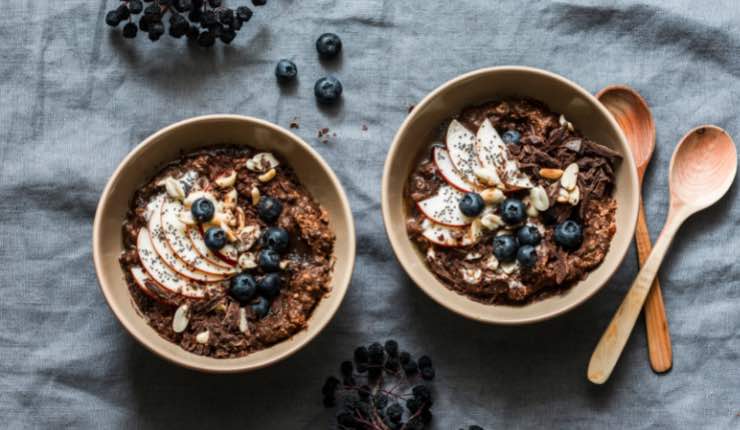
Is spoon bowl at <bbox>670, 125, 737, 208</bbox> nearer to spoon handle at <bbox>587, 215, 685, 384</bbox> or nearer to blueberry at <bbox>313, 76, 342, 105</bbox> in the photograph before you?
spoon handle at <bbox>587, 215, 685, 384</bbox>

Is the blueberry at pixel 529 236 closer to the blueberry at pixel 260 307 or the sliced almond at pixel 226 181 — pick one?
the blueberry at pixel 260 307

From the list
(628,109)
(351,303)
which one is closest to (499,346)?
(351,303)

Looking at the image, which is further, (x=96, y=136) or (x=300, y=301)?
(x=96, y=136)

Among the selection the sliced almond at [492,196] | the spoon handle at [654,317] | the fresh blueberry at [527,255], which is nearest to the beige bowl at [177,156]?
the sliced almond at [492,196]

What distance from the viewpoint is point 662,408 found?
11.0 feet

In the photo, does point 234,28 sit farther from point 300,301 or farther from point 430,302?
point 430,302

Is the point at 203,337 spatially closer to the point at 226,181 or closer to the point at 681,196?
the point at 226,181

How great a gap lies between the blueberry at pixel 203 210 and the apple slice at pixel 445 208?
752 millimetres

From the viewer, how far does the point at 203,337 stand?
10.0 feet

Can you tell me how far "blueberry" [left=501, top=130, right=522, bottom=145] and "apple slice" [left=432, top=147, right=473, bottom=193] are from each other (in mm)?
213

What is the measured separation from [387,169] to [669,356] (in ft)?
4.40

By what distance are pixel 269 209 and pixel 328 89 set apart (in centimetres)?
54

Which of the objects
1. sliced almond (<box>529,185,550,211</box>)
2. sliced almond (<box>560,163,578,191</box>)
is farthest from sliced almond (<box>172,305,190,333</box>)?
sliced almond (<box>560,163,578,191</box>)

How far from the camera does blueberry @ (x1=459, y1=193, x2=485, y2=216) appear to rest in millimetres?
3035
